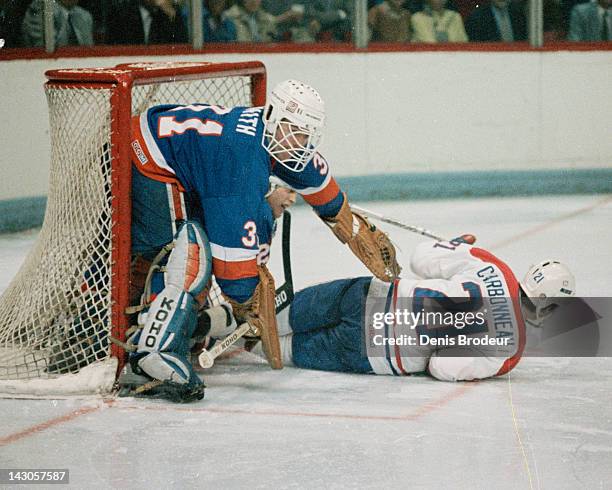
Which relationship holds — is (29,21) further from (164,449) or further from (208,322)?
(164,449)

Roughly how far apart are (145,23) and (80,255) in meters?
3.00

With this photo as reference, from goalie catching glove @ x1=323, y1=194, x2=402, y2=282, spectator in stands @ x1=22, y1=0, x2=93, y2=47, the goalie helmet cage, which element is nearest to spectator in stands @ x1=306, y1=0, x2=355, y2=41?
spectator in stands @ x1=22, y1=0, x2=93, y2=47

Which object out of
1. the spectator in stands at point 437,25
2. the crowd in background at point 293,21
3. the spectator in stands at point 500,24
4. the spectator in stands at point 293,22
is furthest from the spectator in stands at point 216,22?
the spectator in stands at point 500,24

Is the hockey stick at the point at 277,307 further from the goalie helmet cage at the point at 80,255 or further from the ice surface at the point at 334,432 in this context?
the goalie helmet cage at the point at 80,255

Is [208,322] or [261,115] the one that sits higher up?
[261,115]

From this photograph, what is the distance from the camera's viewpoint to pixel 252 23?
6414 mm

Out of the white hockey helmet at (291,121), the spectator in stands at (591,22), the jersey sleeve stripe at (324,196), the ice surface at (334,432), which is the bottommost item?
the ice surface at (334,432)

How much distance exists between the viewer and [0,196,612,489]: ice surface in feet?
8.85

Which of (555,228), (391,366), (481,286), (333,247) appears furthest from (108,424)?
(555,228)

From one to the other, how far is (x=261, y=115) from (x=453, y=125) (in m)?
3.42

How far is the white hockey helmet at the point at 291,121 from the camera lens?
330 centimetres

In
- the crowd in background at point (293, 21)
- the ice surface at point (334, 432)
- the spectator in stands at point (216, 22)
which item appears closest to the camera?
the ice surface at point (334, 432)

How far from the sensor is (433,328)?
3.39 metres

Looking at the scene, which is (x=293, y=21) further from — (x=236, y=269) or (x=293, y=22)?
(x=236, y=269)
